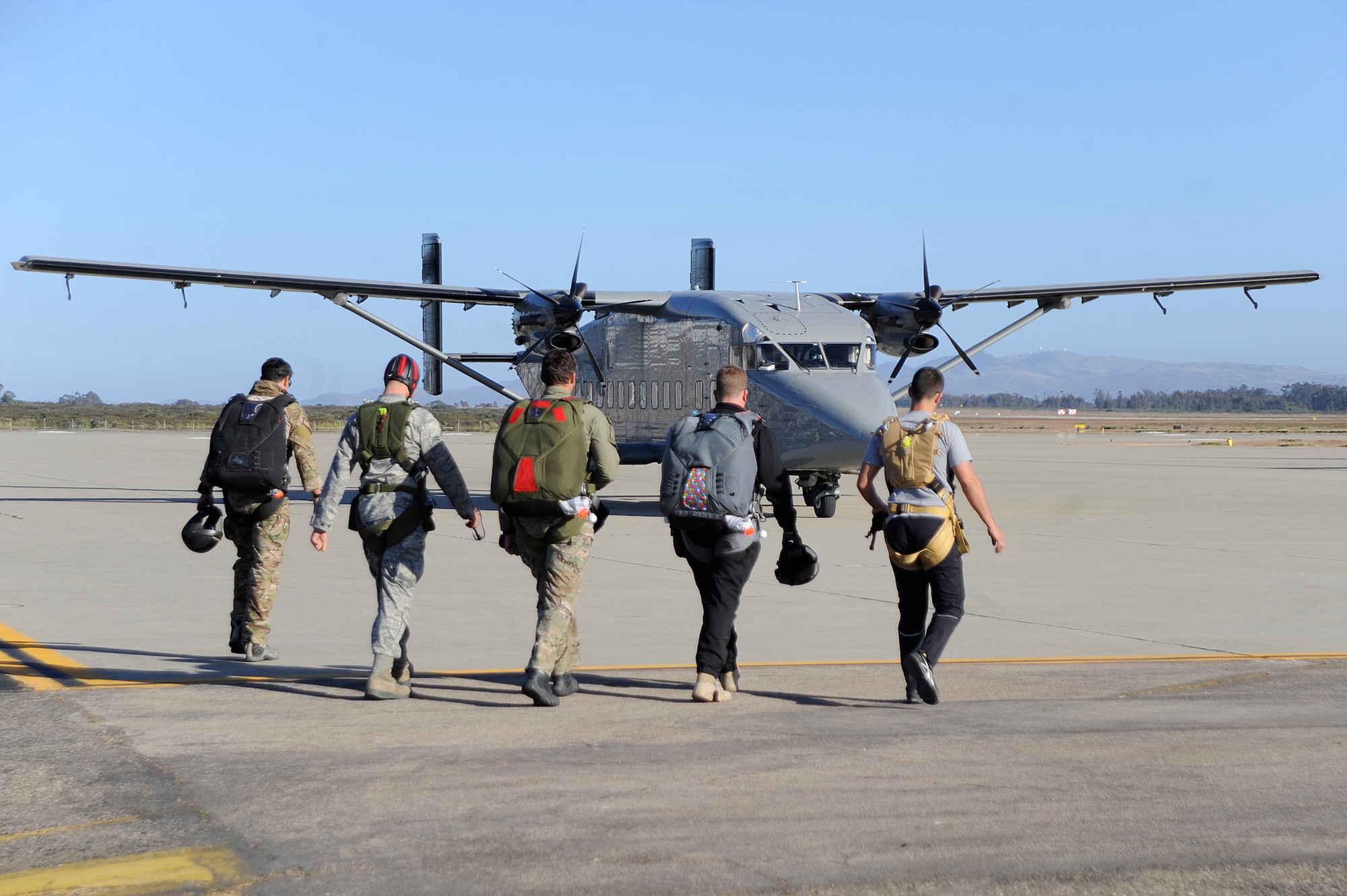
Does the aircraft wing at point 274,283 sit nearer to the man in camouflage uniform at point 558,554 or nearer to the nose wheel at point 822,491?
the nose wheel at point 822,491

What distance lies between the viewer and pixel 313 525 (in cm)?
762

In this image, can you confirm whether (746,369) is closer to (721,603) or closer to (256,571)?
(256,571)

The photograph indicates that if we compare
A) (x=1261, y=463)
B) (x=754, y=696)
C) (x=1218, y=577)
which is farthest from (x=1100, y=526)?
(x=1261, y=463)

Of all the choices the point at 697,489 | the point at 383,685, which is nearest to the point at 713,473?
the point at 697,489

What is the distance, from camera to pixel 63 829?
185 inches

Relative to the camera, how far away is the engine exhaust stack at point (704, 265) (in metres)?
29.8

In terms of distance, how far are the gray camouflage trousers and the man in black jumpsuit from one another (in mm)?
1415

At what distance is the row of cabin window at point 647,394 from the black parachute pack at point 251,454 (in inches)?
476

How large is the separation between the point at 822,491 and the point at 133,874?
16672 millimetres

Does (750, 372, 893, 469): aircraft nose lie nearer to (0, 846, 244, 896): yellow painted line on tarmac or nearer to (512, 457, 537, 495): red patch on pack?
(512, 457, 537, 495): red patch on pack

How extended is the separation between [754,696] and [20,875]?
13.1 ft

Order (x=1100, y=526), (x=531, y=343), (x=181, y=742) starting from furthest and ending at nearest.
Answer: (x=531, y=343), (x=1100, y=526), (x=181, y=742)

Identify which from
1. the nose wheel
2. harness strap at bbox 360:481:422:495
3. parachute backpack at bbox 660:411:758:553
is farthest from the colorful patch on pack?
the nose wheel

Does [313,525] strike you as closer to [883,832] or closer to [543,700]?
[543,700]
